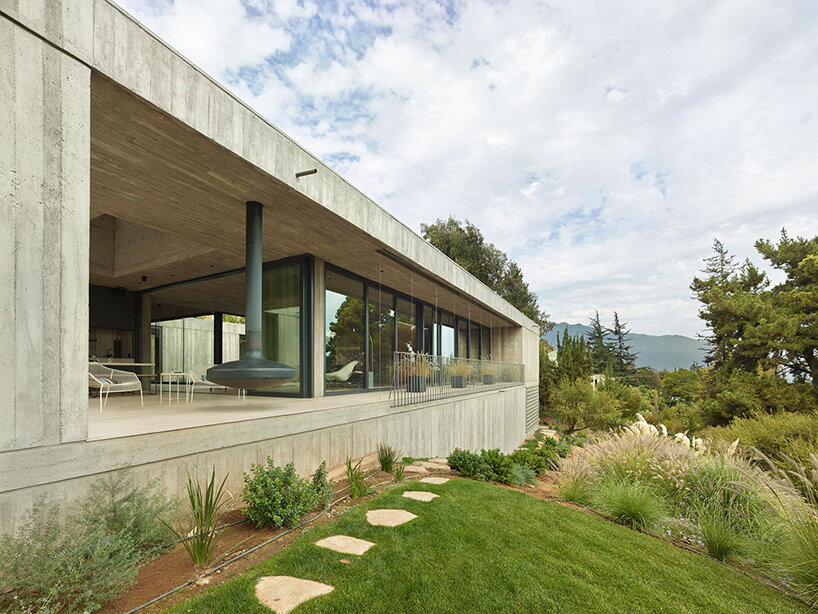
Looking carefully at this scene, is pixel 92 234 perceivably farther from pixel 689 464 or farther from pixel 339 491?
pixel 689 464

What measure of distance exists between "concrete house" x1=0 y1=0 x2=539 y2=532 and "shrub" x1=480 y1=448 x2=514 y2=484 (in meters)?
1.50

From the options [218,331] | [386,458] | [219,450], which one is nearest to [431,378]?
[386,458]

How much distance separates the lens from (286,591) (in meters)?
2.24

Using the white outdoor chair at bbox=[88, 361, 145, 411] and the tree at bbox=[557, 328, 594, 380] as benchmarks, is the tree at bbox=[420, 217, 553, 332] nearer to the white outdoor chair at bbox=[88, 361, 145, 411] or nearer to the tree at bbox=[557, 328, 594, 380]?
the tree at bbox=[557, 328, 594, 380]

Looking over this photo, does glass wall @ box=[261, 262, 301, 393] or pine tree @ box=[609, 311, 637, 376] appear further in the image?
pine tree @ box=[609, 311, 637, 376]

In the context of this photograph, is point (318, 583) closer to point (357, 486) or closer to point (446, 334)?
point (357, 486)

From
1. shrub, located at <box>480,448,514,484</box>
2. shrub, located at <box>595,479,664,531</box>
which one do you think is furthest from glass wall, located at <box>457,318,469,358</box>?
shrub, located at <box>595,479,664,531</box>

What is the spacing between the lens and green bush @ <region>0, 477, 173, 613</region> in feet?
6.24

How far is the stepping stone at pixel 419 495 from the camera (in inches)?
159

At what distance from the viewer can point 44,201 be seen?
2.56m

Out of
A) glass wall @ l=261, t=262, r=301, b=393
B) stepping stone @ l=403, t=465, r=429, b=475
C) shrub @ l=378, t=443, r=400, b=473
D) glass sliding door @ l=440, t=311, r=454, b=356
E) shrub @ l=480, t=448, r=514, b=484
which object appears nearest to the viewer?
shrub @ l=378, t=443, r=400, b=473

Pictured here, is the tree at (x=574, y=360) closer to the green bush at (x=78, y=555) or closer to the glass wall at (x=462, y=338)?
the glass wall at (x=462, y=338)

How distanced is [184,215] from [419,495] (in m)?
5.00

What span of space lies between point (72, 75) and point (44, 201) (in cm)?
93
